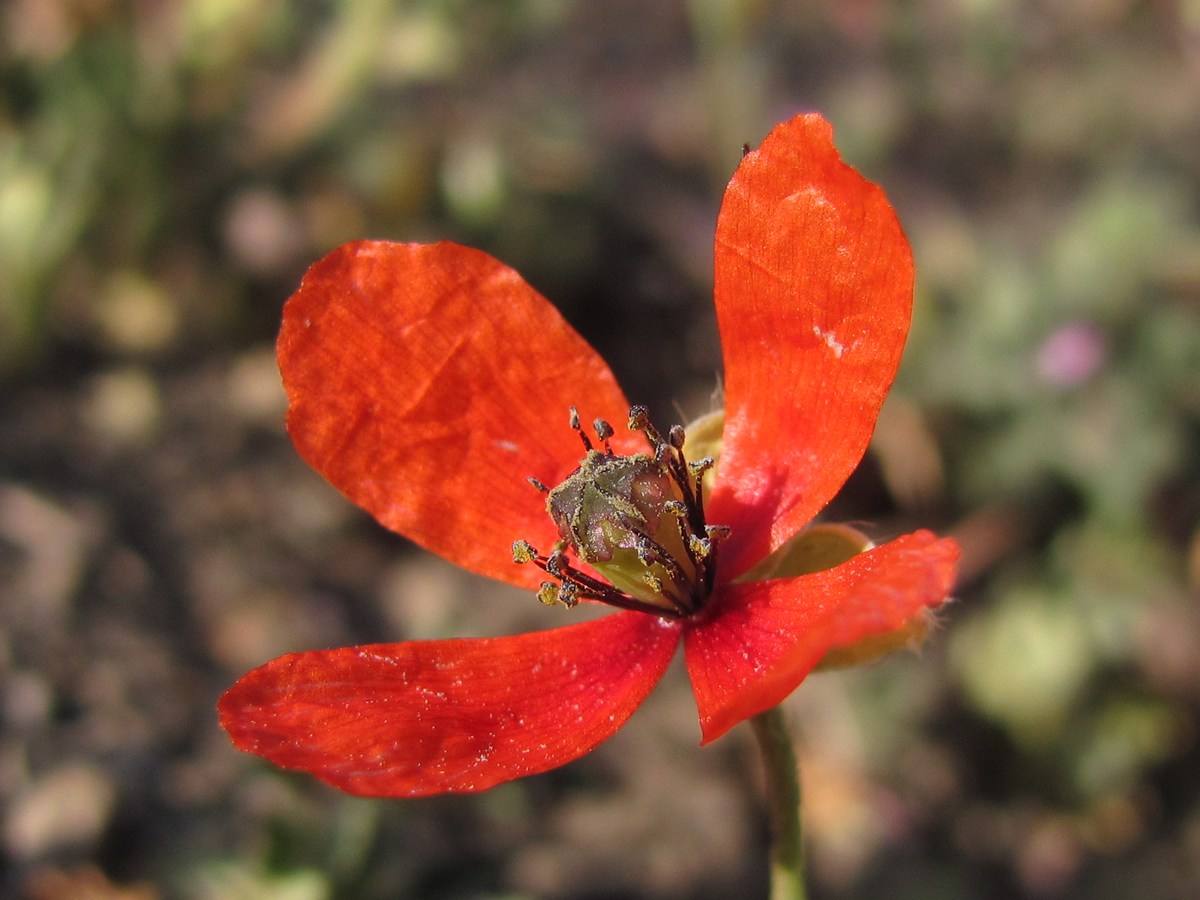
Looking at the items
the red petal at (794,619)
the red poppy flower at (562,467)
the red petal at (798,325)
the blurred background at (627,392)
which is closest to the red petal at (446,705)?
the red poppy flower at (562,467)

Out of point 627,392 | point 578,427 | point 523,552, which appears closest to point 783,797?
point 523,552

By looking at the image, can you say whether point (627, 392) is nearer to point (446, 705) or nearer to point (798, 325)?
point (798, 325)

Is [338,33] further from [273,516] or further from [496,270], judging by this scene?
[496,270]

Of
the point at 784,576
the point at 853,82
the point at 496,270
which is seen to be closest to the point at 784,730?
the point at 784,576

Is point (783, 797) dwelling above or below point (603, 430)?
below

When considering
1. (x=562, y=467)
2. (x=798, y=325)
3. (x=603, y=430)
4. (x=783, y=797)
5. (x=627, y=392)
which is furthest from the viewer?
(x=627, y=392)

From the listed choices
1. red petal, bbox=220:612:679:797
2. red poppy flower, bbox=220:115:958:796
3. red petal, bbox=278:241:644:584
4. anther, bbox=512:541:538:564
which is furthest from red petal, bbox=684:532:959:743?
red petal, bbox=278:241:644:584

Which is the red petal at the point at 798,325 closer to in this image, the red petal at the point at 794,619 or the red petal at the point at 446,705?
the red petal at the point at 794,619
